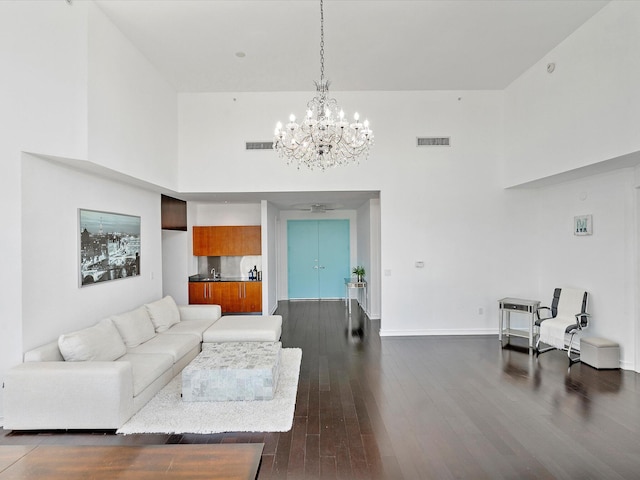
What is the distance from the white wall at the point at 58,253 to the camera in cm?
317

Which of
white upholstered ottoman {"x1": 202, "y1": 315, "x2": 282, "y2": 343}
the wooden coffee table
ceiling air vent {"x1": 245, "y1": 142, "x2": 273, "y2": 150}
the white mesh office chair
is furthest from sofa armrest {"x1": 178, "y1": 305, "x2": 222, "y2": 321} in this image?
the white mesh office chair

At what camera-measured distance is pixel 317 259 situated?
9.67 metres

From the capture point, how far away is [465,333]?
5.91 meters

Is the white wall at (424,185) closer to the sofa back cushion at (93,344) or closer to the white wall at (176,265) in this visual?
the white wall at (176,265)

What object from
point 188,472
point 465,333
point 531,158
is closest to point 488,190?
point 531,158

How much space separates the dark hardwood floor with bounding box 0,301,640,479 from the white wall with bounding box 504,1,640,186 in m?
2.64

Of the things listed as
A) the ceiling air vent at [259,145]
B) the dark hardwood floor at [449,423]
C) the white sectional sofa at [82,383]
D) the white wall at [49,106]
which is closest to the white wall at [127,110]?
the white wall at [49,106]

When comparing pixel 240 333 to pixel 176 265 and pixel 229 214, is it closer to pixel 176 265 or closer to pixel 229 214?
pixel 176 265

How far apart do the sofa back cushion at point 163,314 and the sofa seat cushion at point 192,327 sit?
3.7 inches

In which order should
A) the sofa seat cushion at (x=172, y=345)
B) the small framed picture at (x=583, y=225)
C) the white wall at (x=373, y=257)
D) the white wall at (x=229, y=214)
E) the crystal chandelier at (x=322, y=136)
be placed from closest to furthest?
the crystal chandelier at (x=322, y=136)
the sofa seat cushion at (x=172, y=345)
the small framed picture at (x=583, y=225)
the white wall at (x=373, y=257)
the white wall at (x=229, y=214)

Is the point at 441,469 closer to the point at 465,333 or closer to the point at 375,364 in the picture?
the point at 375,364

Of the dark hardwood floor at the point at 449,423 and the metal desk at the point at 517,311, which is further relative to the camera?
the metal desk at the point at 517,311

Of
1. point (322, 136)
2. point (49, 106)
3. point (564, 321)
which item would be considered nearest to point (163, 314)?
point (49, 106)

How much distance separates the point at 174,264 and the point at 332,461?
584 centimetres
